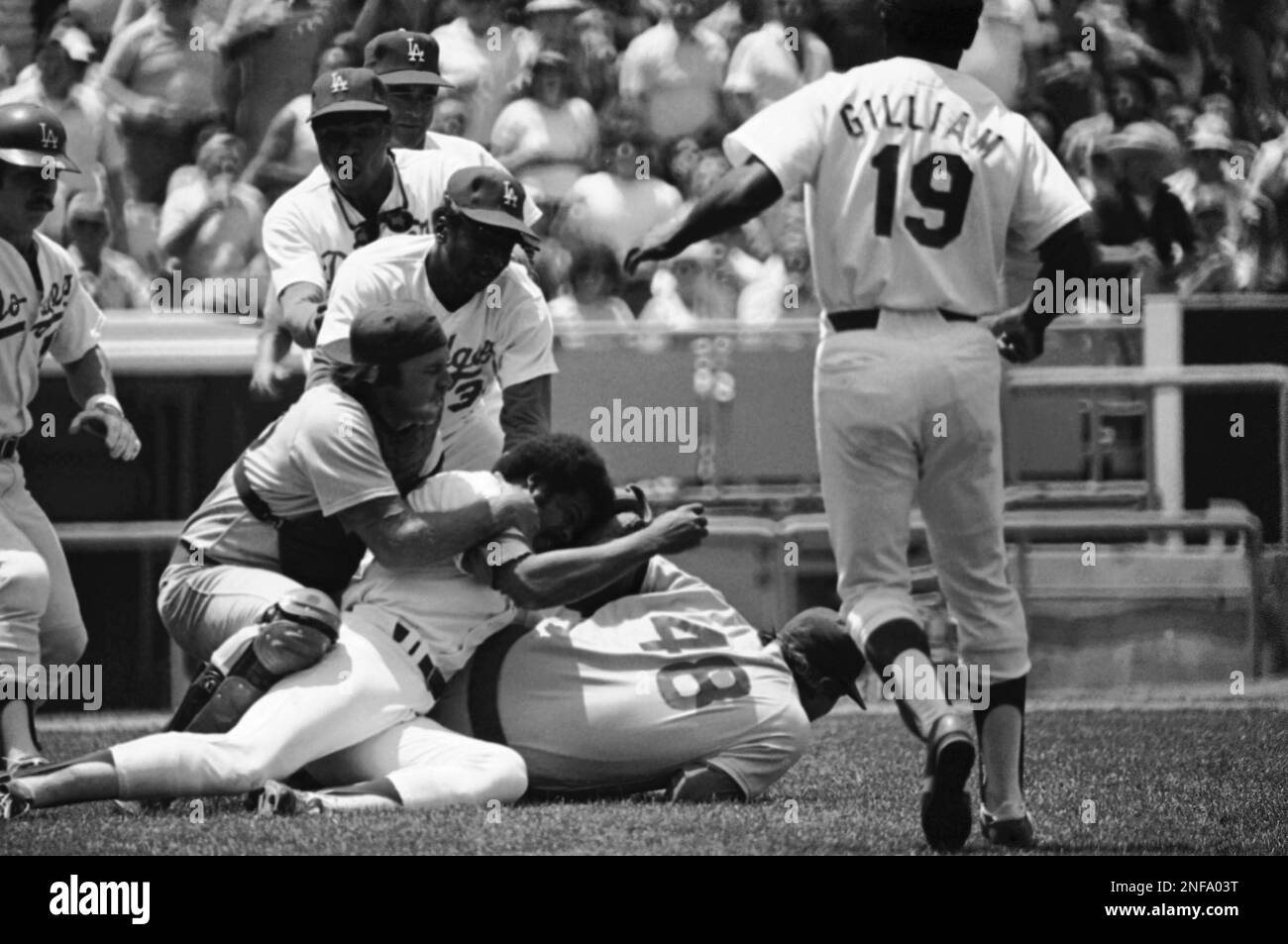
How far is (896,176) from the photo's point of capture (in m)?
5.17

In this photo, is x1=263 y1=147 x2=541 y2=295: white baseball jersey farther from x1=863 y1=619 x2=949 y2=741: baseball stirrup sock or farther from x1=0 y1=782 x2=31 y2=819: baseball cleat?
x1=863 y1=619 x2=949 y2=741: baseball stirrup sock

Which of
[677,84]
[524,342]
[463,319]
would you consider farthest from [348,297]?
[677,84]

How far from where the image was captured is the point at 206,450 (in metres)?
9.33

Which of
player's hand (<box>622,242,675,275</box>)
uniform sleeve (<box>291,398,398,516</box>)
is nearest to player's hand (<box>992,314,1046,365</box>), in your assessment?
player's hand (<box>622,242,675,275</box>)

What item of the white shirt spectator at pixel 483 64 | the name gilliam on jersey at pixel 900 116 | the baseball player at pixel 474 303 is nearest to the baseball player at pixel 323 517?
the baseball player at pixel 474 303

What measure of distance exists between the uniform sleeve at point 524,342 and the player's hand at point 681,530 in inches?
46.9

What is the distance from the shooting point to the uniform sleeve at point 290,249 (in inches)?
281

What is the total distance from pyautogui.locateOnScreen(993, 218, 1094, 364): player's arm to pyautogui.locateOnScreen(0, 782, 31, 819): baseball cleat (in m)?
2.44

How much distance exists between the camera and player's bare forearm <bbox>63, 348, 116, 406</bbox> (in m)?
7.15

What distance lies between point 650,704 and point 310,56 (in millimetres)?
5875

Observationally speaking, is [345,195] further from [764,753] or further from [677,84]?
[677,84]

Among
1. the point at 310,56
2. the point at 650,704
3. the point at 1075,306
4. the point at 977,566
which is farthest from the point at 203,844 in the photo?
the point at 310,56
